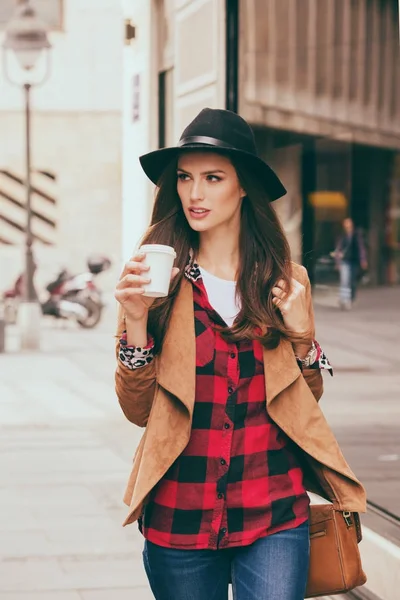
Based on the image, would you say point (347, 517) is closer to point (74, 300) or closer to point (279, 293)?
point (279, 293)

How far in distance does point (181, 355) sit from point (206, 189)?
380 mm

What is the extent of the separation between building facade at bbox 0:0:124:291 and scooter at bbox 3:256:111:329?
7407 millimetres

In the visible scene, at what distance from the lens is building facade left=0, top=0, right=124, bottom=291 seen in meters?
27.4

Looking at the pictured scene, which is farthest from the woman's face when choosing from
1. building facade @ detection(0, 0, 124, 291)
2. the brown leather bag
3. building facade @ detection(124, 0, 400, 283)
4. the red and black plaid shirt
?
building facade @ detection(0, 0, 124, 291)

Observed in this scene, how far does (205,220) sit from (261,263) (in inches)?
6.6

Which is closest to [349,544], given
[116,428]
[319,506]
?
[319,506]

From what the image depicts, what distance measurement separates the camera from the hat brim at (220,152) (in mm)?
2633

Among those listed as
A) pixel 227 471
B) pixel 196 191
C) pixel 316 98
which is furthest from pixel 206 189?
pixel 316 98

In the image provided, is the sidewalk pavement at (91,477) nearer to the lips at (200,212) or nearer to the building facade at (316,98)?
the building facade at (316,98)

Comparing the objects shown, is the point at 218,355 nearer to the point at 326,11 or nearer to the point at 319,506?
the point at 319,506

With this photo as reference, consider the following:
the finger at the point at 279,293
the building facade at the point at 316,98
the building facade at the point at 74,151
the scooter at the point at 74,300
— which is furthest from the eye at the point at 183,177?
the building facade at the point at 74,151

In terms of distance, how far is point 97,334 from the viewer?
58.2 ft

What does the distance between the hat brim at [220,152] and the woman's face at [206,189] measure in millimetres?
28

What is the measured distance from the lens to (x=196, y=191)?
8.70 ft
